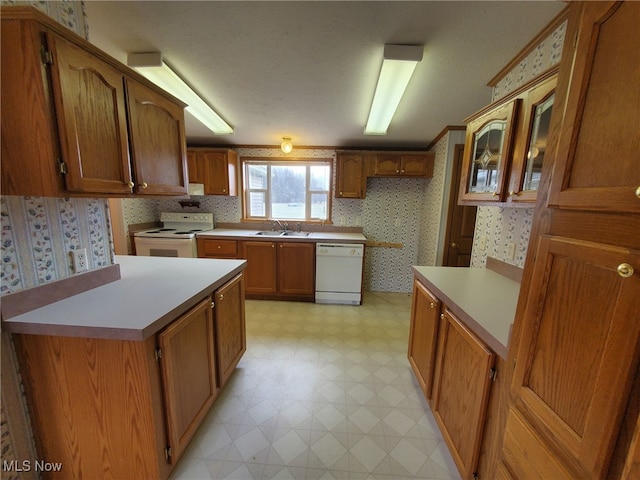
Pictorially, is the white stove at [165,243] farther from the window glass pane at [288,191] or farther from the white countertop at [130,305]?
the white countertop at [130,305]

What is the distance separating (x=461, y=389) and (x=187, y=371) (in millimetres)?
1423

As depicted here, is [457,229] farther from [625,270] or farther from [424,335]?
[625,270]

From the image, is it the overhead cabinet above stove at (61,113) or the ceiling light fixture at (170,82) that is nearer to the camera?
the overhead cabinet above stove at (61,113)

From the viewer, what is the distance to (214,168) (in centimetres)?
368

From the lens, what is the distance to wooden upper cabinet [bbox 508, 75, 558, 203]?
3.92ft

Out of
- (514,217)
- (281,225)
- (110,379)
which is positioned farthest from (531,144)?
(281,225)

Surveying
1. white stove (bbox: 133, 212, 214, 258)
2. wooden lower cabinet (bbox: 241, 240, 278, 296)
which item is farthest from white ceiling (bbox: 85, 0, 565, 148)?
white stove (bbox: 133, 212, 214, 258)

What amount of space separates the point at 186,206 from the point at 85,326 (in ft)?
11.5

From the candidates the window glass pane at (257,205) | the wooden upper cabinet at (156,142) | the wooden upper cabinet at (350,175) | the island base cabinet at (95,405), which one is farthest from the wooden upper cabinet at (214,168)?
the island base cabinet at (95,405)

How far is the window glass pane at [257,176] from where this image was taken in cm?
405

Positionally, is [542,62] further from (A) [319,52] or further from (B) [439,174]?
(B) [439,174]

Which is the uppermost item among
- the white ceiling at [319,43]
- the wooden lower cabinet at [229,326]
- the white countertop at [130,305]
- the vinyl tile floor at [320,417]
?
the white ceiling at [319,43]
